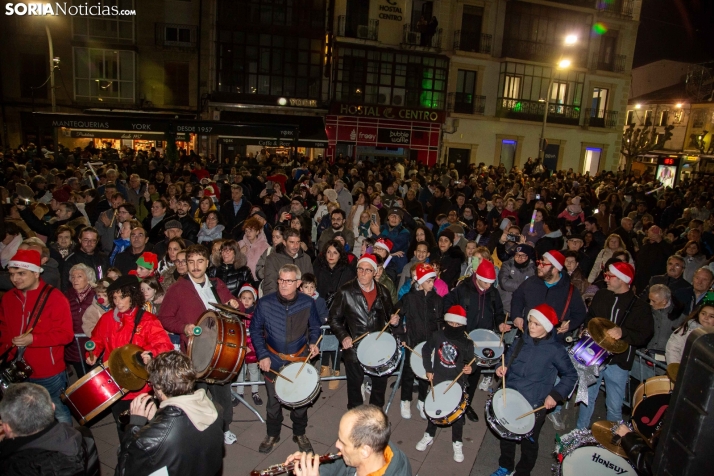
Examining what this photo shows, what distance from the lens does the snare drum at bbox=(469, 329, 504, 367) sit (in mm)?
5109

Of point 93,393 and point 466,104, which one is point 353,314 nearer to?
point 93,393

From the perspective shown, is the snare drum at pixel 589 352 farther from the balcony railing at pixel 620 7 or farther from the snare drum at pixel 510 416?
the balcony railing at pixel 620 7

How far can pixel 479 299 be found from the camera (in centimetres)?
584

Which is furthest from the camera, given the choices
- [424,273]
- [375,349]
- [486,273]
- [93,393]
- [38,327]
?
[486,273]

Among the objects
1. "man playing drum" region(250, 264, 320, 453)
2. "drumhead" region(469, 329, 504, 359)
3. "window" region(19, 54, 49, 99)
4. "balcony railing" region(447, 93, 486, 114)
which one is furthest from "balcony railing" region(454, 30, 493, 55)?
"man playing drum" region(250, 264, 320, 453)

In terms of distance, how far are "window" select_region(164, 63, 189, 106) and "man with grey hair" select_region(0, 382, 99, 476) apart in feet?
89.6

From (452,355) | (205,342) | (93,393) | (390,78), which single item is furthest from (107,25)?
(452,355)

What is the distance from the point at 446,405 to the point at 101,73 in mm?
28957

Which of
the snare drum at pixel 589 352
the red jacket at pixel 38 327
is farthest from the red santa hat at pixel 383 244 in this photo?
the red jacket at pixel 38 327

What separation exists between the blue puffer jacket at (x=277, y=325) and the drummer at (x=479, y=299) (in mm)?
1813

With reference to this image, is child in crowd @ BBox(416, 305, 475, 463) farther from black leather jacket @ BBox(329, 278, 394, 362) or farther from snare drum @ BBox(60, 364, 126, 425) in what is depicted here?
snare drum @ BBox(60, 364, 126, 425)

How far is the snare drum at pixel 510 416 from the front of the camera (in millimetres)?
4273

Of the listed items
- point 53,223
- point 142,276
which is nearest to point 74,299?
point 142,276

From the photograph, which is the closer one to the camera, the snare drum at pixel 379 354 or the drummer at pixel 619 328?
the snare drum at pixel 379 354
